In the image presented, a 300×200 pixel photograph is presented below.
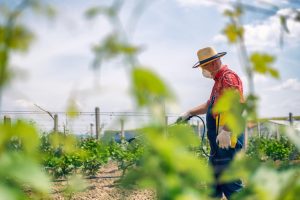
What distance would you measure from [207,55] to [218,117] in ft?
3.81

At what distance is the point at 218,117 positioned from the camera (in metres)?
3.62

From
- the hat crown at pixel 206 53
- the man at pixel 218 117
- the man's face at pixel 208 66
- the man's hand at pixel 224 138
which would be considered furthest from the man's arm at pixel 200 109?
the man's hand at pixel 224 138

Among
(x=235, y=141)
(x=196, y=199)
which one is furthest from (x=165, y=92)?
(x=235, y=141)

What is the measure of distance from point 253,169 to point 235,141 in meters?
3.36

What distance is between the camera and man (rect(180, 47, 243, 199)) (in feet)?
12.5

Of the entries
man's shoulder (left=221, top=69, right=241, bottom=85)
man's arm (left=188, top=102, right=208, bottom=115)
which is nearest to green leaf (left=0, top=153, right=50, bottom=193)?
man's shoulder (left=221, top=69, right=241, bottom=85)

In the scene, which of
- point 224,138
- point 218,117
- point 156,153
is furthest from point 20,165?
point 224,138

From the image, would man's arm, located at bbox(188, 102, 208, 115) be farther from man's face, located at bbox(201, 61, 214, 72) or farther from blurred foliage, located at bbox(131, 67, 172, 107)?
blurred foliage, located at bbox(131, 67, 172, 107)

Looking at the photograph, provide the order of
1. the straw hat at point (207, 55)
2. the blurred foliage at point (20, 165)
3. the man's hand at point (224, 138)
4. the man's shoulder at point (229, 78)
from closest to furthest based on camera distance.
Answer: the blurred foliage at point (20, 165)
the man's hand at point (224, 138)
the man's shoulder at point (229, 78)
the straw hat at point (207, 55)

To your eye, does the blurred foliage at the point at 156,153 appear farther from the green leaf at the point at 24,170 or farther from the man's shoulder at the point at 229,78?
the man's shoulder at the point at 229,78

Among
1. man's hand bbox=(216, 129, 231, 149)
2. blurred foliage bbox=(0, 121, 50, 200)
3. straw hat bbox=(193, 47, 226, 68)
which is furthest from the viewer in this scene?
straw hat bbox=(193, 47, 226, 68)

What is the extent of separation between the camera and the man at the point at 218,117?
381 centimetres

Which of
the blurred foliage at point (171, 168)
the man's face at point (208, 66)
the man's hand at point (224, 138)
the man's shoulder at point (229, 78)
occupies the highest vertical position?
the man's face at point (208, 66)

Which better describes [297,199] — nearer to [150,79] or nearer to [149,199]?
[150,79]
